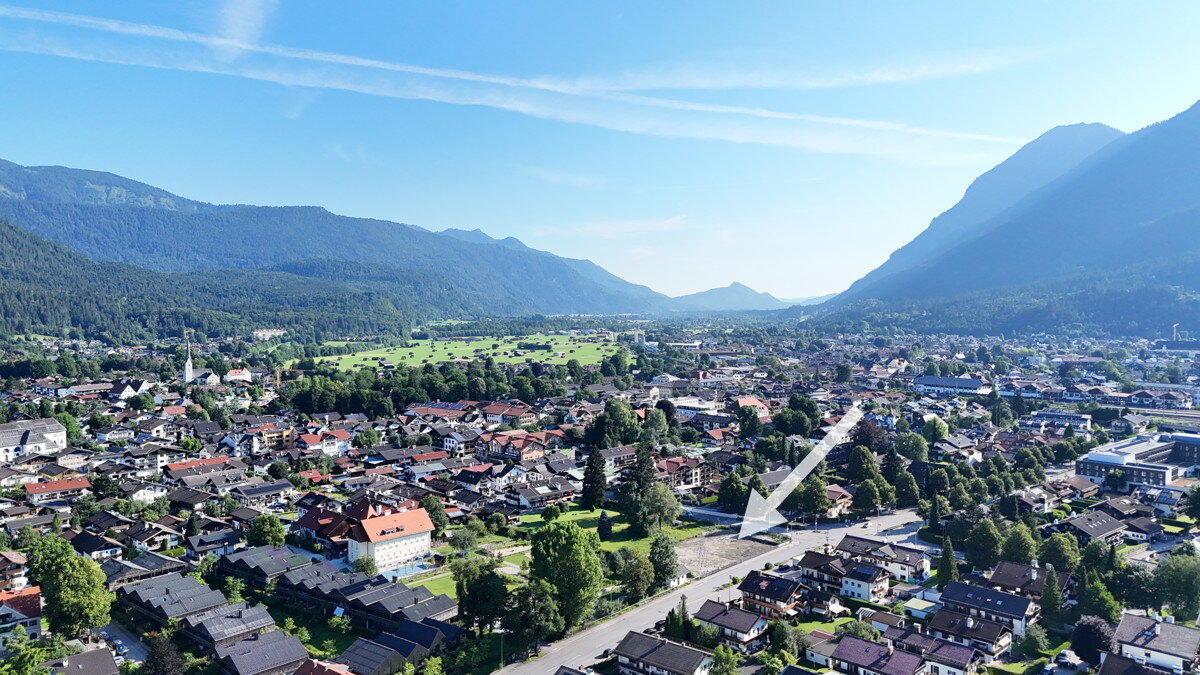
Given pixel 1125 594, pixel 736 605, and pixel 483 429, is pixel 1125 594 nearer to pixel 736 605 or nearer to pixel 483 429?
pixel 736 605

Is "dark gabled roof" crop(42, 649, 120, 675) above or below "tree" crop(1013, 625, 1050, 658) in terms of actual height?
above

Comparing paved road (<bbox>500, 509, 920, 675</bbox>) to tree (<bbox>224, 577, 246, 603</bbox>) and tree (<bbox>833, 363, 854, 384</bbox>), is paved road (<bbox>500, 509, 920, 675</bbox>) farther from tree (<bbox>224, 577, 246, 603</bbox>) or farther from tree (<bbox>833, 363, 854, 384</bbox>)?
tree (<bbox>833, 363, 854, 384</bbox>)

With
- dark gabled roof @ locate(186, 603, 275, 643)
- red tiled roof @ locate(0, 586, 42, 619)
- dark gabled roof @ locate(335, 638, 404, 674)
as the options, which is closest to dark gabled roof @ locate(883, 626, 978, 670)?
dark gabled roof @ locate(335, 638, 404, 674)

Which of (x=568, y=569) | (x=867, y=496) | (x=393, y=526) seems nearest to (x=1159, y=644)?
(x=867, y=496)

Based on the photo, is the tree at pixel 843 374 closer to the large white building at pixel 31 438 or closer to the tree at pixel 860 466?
the tree at pixel 860 466

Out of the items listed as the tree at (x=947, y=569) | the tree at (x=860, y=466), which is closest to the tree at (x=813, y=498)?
the tree at (x=860, y=466)

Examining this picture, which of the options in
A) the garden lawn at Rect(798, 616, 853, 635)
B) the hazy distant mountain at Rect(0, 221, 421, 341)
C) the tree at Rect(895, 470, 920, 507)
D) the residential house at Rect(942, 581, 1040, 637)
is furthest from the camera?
the hazy distant mountain at Rect(0, 221, 421, 341)

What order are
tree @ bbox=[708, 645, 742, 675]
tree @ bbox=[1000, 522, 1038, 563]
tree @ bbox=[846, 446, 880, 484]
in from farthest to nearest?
tree @ bbox=[846, 446, 880, 484]
tree @ bbox=[1000, 522, 1038, 563]
tree @ bbox=[708, 645, 742, 675]

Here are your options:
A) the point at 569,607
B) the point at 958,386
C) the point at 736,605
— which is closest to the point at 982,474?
the point at 736,605
